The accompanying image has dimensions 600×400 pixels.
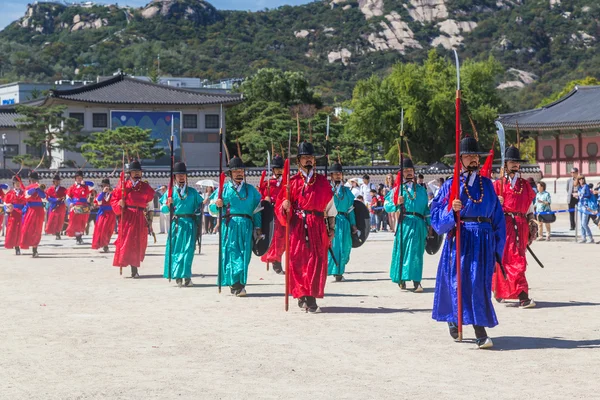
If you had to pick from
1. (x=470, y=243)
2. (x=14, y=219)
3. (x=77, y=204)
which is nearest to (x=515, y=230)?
(x=470, y=243)

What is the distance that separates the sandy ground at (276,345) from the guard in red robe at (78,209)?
1051cm

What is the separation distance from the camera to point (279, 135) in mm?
44062

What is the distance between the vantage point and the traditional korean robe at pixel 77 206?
2361 centimetres

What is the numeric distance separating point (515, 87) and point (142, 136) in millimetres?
65267

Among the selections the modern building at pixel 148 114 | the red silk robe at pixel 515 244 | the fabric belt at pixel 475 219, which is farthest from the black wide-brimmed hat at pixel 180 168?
the modern building at pixel 148 114

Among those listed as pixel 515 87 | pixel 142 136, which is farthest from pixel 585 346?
pixel 515 87

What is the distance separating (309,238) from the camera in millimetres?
10148

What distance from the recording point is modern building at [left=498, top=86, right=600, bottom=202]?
41531mm

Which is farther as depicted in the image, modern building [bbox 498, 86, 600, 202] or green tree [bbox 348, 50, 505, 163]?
green tree [bbox 348, 50, 505, 163]

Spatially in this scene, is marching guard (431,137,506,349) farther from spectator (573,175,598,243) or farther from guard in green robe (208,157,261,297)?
spectator (573,175,598,243)

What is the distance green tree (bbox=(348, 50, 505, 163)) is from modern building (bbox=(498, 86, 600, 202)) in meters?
2.97

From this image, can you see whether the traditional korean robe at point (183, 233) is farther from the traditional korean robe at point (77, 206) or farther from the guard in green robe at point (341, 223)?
the traditional korean robe at point (77, 206)

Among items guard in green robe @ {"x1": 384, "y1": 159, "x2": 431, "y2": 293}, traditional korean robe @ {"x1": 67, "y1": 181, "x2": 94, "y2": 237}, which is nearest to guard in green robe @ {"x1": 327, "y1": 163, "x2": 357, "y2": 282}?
guard in green robe @ {"x1": 384, "y1": 159, "x2": 431, "y2": 293}

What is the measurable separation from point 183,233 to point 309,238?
10.7 feet
